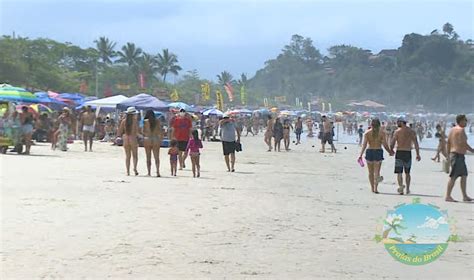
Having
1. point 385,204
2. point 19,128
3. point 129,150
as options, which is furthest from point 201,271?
point 19,128

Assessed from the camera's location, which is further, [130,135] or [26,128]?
[26,128]

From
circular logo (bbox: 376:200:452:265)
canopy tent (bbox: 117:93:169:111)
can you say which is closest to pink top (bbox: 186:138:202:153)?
circular logo (bbox: 376:200:452:265)

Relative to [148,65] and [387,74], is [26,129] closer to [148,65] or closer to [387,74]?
[148,65]

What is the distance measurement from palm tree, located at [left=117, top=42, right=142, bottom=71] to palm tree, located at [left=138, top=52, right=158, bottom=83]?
766 mm

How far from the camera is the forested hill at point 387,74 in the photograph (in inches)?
5438

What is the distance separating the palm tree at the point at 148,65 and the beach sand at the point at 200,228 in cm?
8770

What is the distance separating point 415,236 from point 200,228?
8.03 feet

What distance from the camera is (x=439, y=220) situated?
871cm

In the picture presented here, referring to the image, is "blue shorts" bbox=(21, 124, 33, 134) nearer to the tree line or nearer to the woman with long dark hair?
the woman with long dark hair

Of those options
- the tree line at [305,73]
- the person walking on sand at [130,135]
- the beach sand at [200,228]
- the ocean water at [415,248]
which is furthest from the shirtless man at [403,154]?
the tree line at [305,73]

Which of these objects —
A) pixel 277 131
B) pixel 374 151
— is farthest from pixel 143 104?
pixel 374 151

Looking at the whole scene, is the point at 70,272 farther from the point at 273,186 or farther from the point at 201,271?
the point at 273,186

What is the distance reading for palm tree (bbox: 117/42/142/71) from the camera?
349ft

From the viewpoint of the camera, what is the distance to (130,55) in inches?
4210
